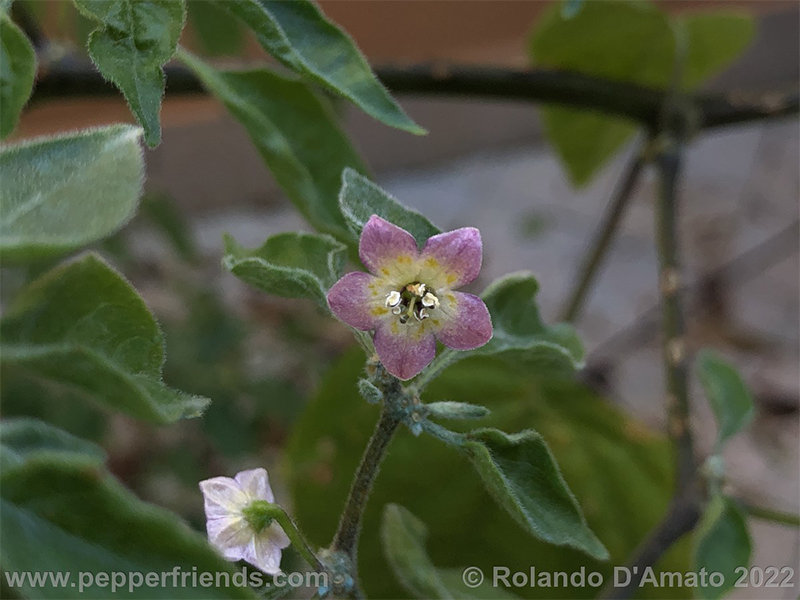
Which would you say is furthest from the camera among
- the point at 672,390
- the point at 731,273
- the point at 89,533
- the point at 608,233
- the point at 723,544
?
the point at 731,273

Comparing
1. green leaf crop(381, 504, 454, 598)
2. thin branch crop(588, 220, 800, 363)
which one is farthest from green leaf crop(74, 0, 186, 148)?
thin branch crop(588, 220, 800, 363)

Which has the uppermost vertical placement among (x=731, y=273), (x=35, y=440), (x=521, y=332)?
(x=731, y=273)

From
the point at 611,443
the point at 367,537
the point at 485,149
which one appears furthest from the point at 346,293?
the point at 485,149

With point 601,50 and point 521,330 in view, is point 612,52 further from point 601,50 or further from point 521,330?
point 521,330

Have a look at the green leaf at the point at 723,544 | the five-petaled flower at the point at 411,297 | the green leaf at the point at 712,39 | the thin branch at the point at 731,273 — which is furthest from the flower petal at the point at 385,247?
the thin branch at the point at 731,273

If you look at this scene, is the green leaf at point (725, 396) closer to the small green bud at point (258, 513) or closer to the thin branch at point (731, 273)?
the small green bud at point (258, 513)

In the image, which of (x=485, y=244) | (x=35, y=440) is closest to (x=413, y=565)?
(x=35, y=440)
